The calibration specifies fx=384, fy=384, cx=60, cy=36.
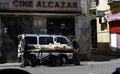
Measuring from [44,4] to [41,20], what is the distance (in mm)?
1263

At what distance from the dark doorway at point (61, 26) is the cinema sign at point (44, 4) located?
961mm

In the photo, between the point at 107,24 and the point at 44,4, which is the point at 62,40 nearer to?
the point at 44,4

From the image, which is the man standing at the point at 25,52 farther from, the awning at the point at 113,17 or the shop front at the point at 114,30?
the shop front at the point at 114,30

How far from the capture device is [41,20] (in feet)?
96.7

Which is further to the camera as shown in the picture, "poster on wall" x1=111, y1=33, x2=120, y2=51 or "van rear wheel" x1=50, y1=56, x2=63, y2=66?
"poster on wall" x1=111, y1=33, x2=120, y2=51

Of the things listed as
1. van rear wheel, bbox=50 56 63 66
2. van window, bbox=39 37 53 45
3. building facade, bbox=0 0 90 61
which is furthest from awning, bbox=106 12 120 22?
van rear wheel, bbox=50 56 63 66

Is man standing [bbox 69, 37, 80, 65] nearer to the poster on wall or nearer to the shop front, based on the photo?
the shop front

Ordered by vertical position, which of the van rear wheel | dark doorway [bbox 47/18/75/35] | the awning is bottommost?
the van rear wheel

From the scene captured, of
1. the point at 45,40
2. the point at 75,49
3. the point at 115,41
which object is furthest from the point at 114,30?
the point at 75,49

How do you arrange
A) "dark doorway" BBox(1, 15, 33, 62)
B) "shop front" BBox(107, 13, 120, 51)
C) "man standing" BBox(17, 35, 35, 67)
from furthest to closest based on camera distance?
"shop front" BBox(107, 13, 120, 51) < "dark doorway" BBox(1, 15, 33, 62) < "man standing" BBox(17, 35, 35, 67)

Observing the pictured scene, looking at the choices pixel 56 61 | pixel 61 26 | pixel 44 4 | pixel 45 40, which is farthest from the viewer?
pixel 61 26

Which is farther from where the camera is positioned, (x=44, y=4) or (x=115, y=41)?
(x=115, y=41)

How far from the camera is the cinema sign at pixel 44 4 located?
28.6 meters

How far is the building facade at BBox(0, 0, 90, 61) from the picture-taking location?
28.5 meters
